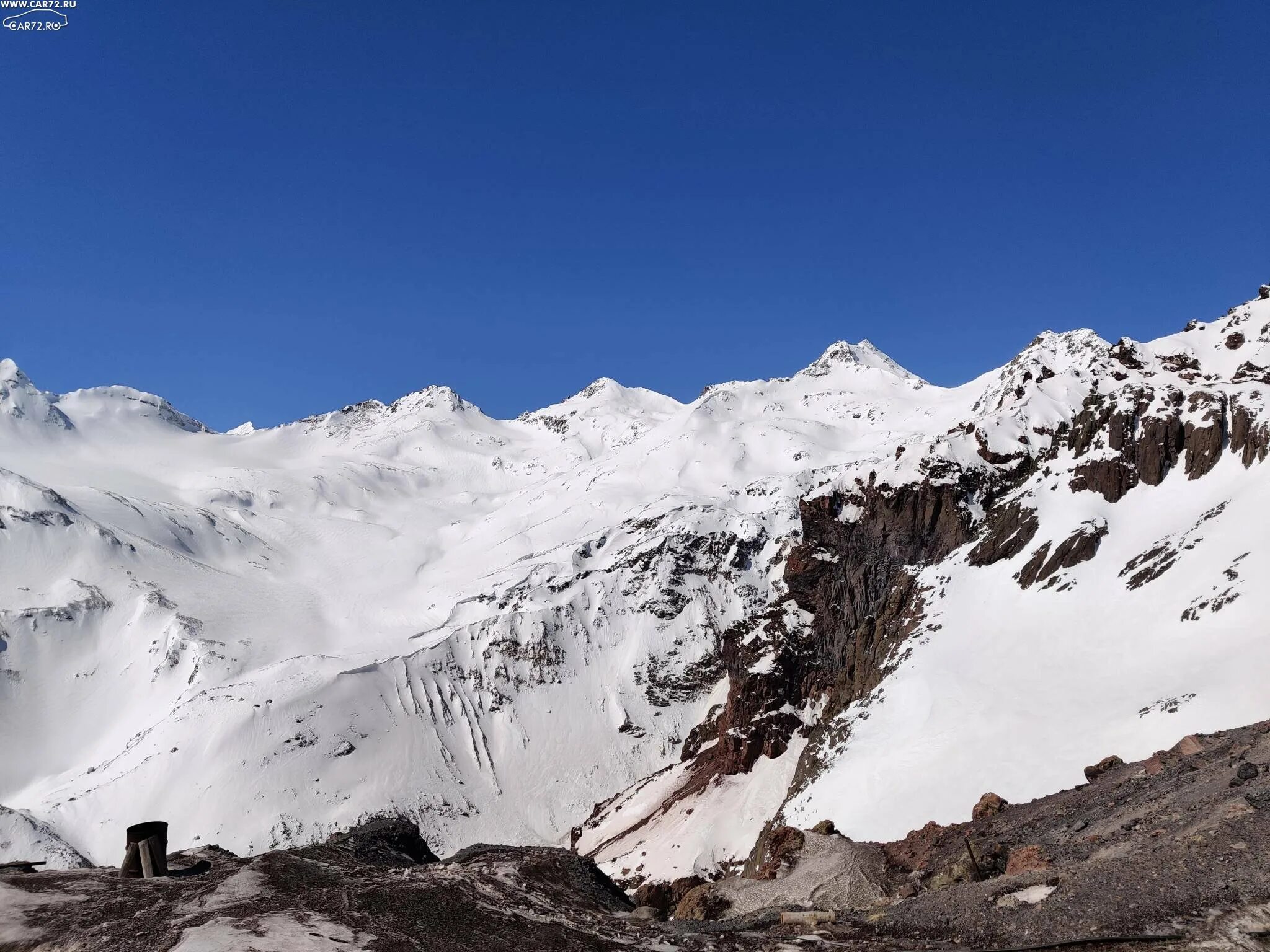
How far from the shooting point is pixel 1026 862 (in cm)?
1825

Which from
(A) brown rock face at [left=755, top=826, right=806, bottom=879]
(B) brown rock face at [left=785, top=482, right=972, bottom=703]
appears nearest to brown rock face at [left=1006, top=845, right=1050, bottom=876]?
(A) brown rock face at [left=755, top=826, right=806, bottom=879]

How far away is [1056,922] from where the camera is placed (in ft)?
45.4

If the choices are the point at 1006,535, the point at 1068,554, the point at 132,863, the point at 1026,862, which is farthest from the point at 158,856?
the point at 1006,535

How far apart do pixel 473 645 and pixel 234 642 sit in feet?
126

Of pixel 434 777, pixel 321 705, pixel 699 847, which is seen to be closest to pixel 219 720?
pixel 321 705

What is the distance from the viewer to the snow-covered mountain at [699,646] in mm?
51906

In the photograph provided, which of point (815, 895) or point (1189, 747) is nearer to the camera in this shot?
point (815, 895)

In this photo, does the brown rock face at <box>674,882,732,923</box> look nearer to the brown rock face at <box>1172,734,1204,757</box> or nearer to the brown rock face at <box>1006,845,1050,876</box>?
the brown rock face at <box>1006,845,1050,876</box>

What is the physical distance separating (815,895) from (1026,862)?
192 inches

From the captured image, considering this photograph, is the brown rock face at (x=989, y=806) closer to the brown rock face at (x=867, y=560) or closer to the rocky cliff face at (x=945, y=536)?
the rocky cliff face at (x=945, y=536)

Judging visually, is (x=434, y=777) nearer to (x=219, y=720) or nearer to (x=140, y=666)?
(x=219, y=720)

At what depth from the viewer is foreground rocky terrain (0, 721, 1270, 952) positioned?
14062 millimetres

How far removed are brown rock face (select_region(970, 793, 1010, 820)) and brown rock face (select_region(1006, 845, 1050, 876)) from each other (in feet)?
32.8

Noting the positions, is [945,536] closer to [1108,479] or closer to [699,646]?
[1108,479]
